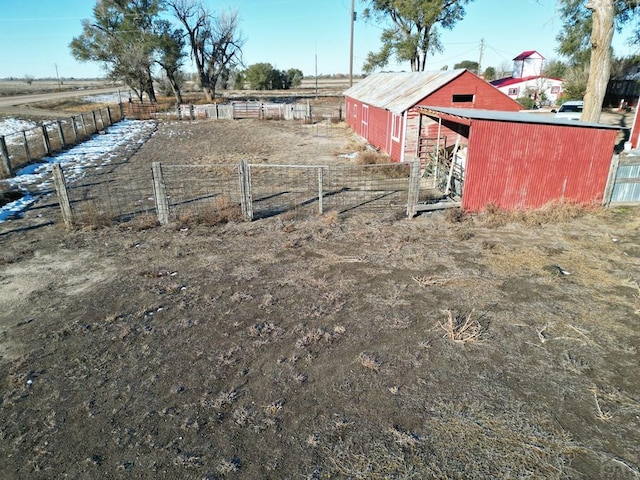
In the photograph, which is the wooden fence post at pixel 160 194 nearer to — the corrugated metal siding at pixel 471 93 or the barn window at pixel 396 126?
the barn window at pixel 396 126

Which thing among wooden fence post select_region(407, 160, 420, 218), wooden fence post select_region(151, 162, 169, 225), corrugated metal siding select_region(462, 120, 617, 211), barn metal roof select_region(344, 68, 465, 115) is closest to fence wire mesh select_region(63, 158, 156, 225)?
wooden fence post select_region(151, 162, 169, 225)

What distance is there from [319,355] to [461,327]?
6.67 ft

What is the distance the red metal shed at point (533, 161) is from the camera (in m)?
10.1

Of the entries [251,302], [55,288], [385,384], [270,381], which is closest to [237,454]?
[270,381]

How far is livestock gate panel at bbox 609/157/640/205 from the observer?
35.1 ft

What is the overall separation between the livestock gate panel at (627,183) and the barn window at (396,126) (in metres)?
7.59

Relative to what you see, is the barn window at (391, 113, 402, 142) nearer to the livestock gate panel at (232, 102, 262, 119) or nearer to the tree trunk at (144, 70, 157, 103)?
the livestock gate panel at (232, 102, 262, 119)

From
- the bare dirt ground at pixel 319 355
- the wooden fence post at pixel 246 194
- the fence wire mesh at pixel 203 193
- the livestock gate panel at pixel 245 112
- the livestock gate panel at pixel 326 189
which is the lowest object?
the bare dirt ground at pixel 319 355

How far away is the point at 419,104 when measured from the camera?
15938mm

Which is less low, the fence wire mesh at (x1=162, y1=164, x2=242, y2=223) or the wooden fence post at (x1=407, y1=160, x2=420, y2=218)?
the wooden fence post at (x1=407, y1=160, x2=420, y2=218)

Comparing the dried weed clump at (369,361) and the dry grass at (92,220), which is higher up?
the dry grass at (92,220)

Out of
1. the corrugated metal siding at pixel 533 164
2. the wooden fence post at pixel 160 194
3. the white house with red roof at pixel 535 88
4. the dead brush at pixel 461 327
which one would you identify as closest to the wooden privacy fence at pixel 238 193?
the wooden fence post at pixel 160 194

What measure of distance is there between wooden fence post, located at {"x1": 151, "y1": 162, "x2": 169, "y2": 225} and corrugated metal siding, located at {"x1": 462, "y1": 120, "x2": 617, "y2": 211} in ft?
24.3

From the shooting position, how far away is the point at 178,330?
5.63 metres
